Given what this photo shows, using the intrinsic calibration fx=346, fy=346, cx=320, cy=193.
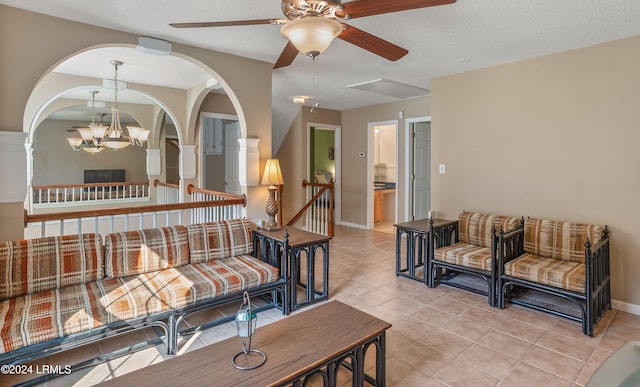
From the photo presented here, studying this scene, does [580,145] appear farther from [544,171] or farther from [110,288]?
[110,288]

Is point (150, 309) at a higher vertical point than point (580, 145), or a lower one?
lower

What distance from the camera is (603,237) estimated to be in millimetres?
3166

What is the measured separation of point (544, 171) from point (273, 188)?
9.37 feet

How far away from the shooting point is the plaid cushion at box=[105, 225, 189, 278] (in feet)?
8.82

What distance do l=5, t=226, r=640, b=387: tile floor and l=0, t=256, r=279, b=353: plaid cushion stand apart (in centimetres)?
37

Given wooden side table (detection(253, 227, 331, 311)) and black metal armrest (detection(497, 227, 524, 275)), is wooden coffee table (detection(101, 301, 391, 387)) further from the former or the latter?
black metal armrest (detection(497, 227, 524, 275))

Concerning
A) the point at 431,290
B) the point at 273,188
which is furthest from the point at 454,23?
the point at 431,290

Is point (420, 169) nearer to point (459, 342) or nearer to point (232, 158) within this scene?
point (232, 158)

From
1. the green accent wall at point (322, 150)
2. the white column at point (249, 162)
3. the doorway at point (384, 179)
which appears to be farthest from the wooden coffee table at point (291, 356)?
the green accent wall at point (322, 150)

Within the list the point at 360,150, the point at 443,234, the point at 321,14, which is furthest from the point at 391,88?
the point at 321,14

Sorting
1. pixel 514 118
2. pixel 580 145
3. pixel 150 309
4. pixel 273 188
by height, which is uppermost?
pixel 514 118

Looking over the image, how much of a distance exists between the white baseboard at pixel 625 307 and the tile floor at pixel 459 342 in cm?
9

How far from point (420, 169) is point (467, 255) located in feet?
10.0

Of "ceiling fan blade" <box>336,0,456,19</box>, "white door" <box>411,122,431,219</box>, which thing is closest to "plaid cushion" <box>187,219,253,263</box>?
"ceiling fan blade" <box>336,0,456,19</box>
